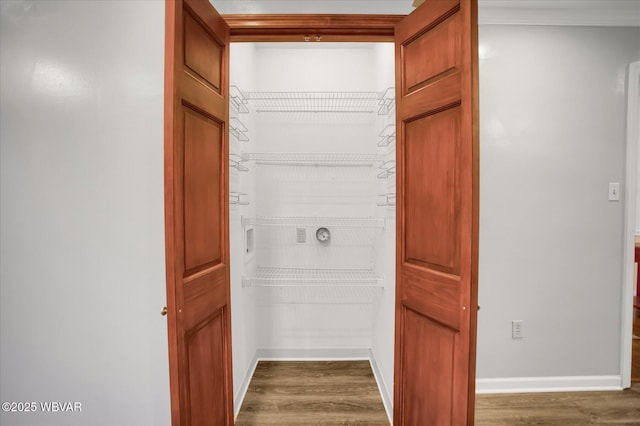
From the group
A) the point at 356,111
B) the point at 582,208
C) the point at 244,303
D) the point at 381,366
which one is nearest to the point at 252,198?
the point at 244,303

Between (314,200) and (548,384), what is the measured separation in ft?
6.82

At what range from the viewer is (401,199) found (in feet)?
5.14

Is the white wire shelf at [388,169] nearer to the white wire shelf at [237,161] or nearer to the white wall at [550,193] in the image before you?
the white wall at [550,193]

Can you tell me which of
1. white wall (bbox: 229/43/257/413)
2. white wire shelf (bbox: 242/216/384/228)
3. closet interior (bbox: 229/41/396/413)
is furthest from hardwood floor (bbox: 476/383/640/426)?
white wall (bbox: 229/43/257/413)

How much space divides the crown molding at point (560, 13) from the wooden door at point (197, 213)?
5.55 feet

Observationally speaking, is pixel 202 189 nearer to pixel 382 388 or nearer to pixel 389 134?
pixel 389 134

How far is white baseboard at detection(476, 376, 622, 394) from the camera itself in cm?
213

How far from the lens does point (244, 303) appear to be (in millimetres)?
2270

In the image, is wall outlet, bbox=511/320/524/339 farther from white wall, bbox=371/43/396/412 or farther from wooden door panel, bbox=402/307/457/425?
wooden door panel, bbox=402/307/457/425

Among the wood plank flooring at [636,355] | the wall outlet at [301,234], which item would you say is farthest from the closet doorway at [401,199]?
the wood plank flooring at [636,355]

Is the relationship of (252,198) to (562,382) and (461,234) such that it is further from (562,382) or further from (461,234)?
(562,382)

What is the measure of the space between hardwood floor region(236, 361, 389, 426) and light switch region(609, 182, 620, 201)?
6.68ft

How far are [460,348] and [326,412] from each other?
112cm

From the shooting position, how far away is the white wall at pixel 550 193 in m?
2.09
